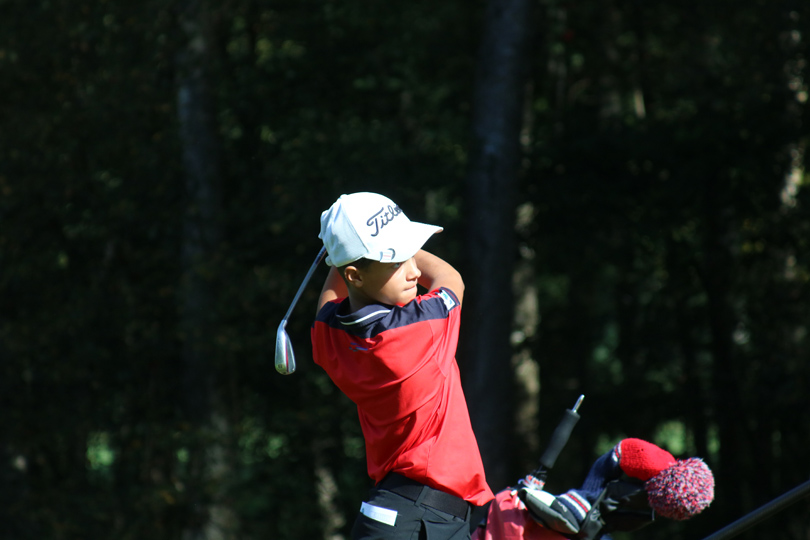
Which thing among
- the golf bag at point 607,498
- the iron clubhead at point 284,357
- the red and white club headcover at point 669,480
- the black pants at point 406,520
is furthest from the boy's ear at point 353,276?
the red and white club headcover at point 669,480

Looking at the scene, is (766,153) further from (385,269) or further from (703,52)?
(385,269)

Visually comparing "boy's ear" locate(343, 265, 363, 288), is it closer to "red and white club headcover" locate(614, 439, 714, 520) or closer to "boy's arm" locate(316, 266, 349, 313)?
"boy's arm" locate(316, 266, 349, 313)

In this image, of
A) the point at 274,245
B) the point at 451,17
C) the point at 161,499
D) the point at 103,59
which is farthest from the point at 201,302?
the point at 451,17

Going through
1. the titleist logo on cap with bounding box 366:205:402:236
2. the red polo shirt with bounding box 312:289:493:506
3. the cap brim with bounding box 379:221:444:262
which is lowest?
the red polo shirt with bounding box 312:289:493:506

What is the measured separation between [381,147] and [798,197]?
3.31 metres

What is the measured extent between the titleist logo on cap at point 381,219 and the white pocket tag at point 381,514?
851 millimetres

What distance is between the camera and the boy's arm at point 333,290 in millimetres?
3123

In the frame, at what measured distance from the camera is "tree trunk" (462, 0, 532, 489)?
721cm

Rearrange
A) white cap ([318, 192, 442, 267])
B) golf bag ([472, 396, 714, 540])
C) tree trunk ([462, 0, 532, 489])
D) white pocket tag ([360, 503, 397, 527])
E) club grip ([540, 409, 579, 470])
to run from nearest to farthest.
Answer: white cap ([318, 192, 442, 267]) < white pocket tag ([360, 503, 397, 527]) < golf bag ([472, 396, 714, 540]) < club grip ([540, 409, 579, 470]) < tree trunk ([462, 0, 532, 489])

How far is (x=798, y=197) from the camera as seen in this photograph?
7.29 meters

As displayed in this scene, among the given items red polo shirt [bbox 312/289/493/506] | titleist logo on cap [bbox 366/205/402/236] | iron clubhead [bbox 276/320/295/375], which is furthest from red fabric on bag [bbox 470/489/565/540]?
titleist logo on cap [bbox 366/205/402/236]

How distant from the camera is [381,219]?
274cm

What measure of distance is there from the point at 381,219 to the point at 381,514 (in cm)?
90

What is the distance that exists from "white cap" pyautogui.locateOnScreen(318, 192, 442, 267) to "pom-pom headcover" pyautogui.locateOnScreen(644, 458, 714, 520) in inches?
43.2
